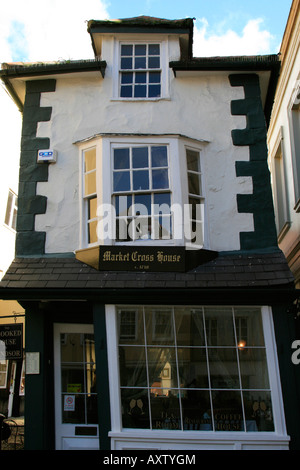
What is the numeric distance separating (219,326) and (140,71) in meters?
4.73

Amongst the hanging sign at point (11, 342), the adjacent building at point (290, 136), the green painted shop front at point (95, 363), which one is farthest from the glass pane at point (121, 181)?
the adjacent building at point (290, 136)

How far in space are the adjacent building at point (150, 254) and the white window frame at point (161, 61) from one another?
0.09ft

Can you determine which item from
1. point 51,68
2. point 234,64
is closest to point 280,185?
point 234,64

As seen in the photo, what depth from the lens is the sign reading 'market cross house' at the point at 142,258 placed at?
20.2ft

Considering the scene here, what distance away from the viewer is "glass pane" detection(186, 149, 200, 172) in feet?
22.6

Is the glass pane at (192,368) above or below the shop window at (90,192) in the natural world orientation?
below

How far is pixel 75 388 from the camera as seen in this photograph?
6438 mm

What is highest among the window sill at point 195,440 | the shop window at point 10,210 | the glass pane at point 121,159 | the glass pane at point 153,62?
the glass pane at point 153,62

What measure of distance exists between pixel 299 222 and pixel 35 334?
548cm

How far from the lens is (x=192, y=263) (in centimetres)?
621

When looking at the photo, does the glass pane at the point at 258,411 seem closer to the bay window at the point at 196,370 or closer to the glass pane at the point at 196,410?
the bay window at the point at 196,370

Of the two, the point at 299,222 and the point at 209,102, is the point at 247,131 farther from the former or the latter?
the point at 299,222

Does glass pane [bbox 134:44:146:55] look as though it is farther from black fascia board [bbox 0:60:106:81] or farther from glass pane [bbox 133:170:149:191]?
glass pane [bbox 133:170:149:191]
